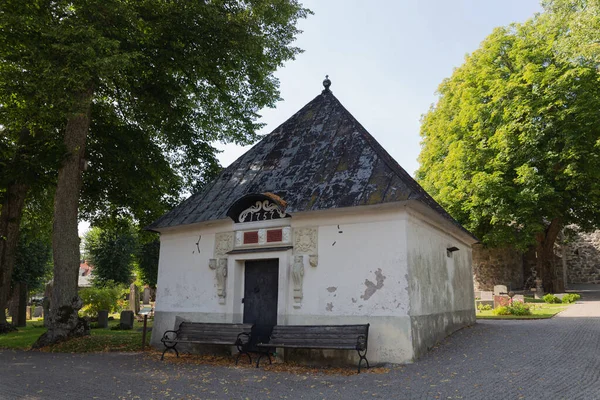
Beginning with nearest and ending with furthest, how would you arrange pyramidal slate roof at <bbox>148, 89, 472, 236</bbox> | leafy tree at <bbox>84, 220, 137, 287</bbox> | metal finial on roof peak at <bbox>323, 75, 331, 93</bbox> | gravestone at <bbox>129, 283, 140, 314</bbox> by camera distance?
pyramidal slate roof at <bbox>148, 89, 472, 236</bbox>
metal finial on roof peak at <bbox>323, 75, 331, 93</bbox>
gravestone at <bbox>129, 283, 140, 314</bbox>
leafy tree at <bbox>84, 220, 137, 287</bbox>

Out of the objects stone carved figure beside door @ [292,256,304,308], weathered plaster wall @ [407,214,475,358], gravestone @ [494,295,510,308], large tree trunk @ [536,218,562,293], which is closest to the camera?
weathered plaster wall @ [407,214,475,358]

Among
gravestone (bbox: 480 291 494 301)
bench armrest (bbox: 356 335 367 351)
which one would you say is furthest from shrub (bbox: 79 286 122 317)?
gravestone (bbox: 480 291 494 301)

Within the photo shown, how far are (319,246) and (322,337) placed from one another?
2047mm

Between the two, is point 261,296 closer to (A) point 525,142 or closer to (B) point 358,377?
(B) point 358,377

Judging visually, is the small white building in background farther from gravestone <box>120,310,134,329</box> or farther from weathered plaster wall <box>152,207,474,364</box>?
gravestone <box>120,310,134,329</box>

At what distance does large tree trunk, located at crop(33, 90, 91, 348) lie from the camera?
12680 mm

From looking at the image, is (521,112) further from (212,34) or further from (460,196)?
(212,34)

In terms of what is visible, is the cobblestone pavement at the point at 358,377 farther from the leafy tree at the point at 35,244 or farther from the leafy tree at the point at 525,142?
the leafy tree at the point at 525,142

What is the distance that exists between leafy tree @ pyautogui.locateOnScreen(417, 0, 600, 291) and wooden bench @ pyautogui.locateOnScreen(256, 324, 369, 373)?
17400 mm

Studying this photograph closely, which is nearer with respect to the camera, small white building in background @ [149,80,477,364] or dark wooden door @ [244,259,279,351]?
small white building in background @ [149,80,477,364]

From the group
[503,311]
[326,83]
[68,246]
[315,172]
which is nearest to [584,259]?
[503,311]

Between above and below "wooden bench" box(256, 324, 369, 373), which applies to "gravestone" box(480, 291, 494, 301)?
above

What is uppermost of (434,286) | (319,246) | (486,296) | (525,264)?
(525,264)

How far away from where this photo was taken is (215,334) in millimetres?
10289
